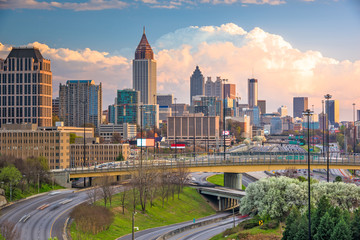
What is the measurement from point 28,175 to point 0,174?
9096mm

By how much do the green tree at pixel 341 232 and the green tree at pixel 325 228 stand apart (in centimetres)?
176

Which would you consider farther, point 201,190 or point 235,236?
point 201,190

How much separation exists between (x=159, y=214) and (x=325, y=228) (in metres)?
46.0

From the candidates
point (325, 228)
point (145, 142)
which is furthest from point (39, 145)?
point (325, 228)

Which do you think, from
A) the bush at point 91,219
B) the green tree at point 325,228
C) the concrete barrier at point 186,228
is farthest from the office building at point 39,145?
the green tree at point 325,228

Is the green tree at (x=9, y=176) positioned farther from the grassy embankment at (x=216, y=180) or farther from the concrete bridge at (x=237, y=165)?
the grassy embankment at (x=216, y=180)

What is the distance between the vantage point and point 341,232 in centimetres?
5612

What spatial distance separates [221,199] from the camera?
390 feet

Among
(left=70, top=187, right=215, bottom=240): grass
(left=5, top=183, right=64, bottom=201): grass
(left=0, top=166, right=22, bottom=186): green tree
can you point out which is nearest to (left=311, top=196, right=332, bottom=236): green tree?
(left=70, top=187, right=215, bottom=240): grass

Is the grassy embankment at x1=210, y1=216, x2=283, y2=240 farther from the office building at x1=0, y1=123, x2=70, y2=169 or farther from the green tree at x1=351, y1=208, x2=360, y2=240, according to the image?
the office building at x1=0, y1=123, x2=70, y2=169

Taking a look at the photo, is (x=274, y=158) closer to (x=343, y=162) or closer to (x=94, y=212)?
(x=343, y=162)

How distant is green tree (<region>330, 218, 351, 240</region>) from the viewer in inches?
2203

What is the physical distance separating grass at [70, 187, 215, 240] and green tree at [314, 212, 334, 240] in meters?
28.7

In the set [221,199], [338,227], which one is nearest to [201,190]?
[221,199]
